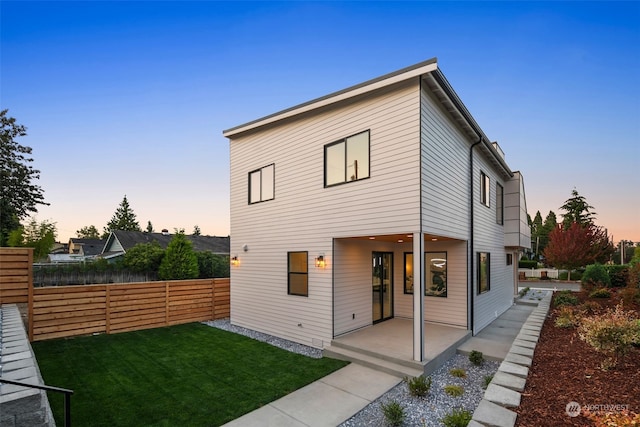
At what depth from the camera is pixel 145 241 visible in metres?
27.4

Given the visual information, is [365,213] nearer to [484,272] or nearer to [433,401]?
[433,401]

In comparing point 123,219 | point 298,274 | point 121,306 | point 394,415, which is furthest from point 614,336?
point 123,219

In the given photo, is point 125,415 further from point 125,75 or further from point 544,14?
point 544,14

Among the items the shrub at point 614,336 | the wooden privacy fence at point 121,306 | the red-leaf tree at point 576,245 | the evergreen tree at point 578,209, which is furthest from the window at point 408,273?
the evergreen tree at point 578,209

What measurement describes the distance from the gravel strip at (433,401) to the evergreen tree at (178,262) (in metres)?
9.71

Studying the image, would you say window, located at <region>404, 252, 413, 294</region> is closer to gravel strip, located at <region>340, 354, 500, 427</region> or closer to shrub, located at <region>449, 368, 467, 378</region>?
gravel strip, located at <region>340, 354, 500, 427</region>

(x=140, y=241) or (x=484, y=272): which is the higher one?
(x=140, y=241)

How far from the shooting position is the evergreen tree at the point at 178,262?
12.3 metres

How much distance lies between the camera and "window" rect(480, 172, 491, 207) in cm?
1000

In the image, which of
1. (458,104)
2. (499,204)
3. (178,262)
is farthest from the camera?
(178,262)

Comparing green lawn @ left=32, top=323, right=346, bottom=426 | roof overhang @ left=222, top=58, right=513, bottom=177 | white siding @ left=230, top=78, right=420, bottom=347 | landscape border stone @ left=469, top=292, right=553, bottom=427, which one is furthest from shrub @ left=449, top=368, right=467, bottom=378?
roof overhang @ left=222, top=58, right=513, bottom=177

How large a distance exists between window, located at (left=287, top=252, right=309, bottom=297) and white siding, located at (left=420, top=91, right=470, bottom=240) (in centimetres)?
334

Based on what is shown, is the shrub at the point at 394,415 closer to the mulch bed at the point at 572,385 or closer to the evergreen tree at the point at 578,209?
the mulch bed at the point at 572,385

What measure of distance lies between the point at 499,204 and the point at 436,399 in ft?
31.0
